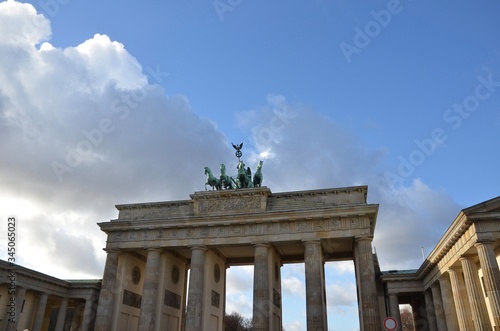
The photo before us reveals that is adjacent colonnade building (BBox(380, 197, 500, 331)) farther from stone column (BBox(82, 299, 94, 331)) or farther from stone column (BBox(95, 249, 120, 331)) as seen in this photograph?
stone column (BBox(82, 299, 94, 331))

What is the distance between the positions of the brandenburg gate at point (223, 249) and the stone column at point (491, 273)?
31.1ft

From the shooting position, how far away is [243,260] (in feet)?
130

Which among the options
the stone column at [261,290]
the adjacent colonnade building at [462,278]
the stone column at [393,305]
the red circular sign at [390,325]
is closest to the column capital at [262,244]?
the stone column at [261,290]

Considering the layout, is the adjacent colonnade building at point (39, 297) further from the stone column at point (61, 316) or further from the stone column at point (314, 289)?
the stone column at point (314, 289)

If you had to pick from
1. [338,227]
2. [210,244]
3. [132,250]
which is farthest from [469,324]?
[132,250]

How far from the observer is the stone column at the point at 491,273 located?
19500 mm

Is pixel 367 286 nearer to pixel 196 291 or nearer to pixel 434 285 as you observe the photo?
pixel 434 285

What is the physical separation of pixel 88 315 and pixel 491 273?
3237cm

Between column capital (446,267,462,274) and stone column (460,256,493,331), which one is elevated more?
column capital (446,267,462,274)

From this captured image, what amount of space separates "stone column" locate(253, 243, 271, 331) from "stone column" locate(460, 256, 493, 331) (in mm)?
13844

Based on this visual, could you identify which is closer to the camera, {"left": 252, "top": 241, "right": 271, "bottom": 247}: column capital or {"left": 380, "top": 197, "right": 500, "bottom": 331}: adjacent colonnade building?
{"left": 380, "top": 197, "right": 500, "bottom": 331}: adjacent colonnade building

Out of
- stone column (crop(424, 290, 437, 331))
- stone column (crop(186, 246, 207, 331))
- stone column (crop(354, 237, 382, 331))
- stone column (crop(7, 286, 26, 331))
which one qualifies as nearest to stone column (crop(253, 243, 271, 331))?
stone column (crop(186, 246, 207, 331))

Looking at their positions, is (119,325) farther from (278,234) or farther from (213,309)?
(278,234)

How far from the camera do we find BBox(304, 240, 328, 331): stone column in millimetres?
28297
